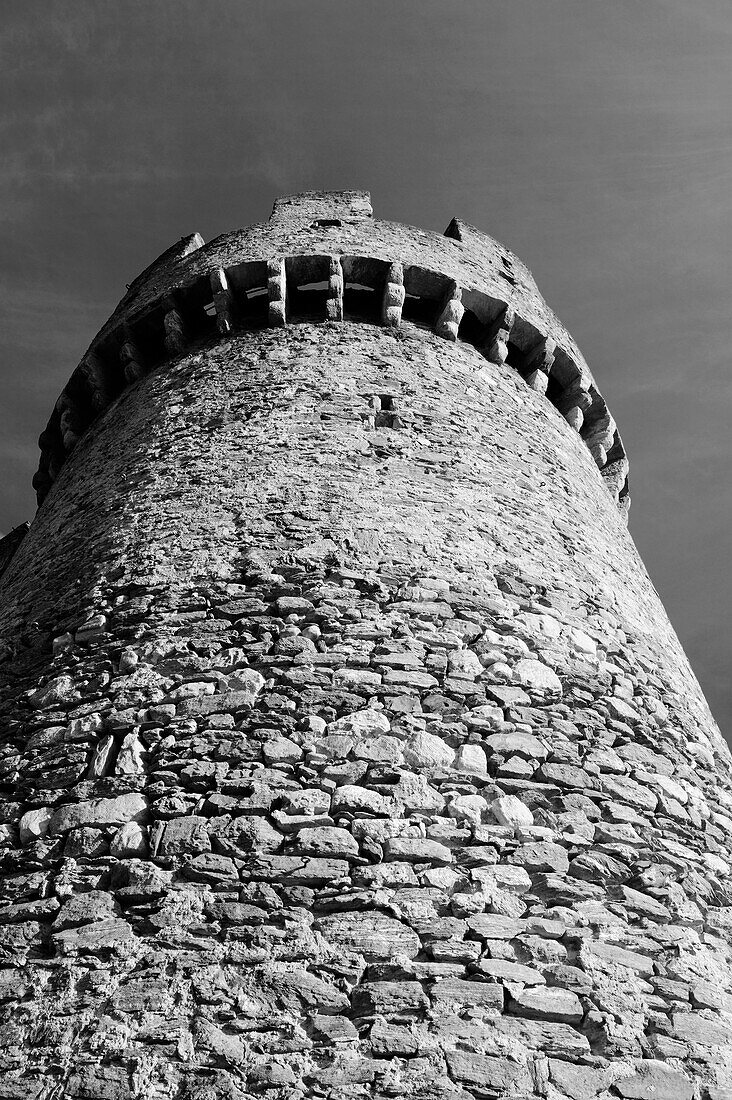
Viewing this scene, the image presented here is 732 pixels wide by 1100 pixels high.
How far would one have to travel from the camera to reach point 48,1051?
3064 mm

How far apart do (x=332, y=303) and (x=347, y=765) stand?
4.08 metres

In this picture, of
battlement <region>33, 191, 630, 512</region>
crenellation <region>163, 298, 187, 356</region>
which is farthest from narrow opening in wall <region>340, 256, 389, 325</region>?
crenellation <region>163, 298, 187, 356</region>

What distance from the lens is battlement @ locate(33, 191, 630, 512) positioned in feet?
23.7

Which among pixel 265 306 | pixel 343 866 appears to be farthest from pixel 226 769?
pixel 265 306

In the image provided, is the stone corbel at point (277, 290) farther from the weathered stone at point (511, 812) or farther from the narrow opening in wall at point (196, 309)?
the weathered stone at point (511, 812)

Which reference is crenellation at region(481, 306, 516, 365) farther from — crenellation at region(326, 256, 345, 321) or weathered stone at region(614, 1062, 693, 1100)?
weathered stone at region(614, 1062, 693, 1100)

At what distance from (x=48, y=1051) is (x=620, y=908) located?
212 cm

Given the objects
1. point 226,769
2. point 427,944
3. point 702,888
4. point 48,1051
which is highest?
point 702,888

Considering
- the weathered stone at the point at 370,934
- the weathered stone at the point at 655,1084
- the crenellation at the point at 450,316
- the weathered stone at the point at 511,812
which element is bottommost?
the weathered stone at the point at 655,1084

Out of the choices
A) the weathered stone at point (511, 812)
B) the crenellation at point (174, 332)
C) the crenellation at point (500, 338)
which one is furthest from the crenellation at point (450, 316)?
the weathered stone at point (511, 812)

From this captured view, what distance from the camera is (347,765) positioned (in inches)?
153

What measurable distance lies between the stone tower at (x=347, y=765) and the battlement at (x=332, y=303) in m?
0.40

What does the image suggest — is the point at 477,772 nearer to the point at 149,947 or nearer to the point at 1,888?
the point at 149,947

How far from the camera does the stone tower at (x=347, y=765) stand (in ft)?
10.3
